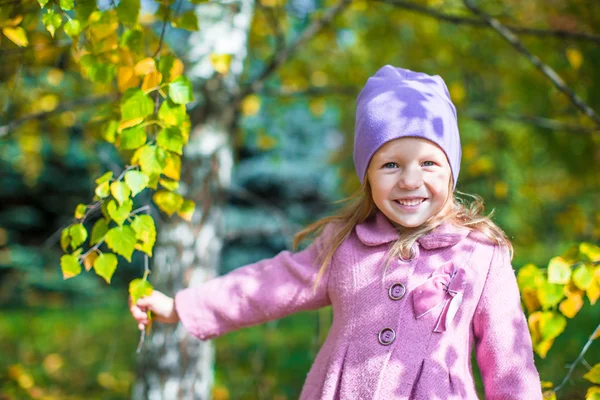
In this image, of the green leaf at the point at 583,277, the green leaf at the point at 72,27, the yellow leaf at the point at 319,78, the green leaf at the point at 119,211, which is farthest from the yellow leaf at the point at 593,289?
the yellow leaf at the point at 319,78

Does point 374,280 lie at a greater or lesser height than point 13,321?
greater

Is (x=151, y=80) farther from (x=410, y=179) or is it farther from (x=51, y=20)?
(x=410, y=179)

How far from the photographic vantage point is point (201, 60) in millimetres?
2525

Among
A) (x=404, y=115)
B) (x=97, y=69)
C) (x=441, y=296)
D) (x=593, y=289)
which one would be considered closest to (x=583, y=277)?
(x=593, y=289)

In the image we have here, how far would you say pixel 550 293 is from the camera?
64.7 inches

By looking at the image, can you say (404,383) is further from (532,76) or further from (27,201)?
(27,201)

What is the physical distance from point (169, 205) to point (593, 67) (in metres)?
2.43

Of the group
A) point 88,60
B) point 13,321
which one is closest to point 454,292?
point 88,60

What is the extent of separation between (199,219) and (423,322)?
1.29 meters

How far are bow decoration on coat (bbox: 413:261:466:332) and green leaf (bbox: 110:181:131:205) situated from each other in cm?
75

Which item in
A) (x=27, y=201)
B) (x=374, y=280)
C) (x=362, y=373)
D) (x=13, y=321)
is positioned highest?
(x=374, y=280)

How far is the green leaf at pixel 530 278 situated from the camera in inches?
65.6

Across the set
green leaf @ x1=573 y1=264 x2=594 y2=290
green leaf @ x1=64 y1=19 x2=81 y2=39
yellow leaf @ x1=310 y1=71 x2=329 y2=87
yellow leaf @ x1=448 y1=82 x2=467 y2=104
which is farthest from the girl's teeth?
yellow leaf @ x1=310 y1=71 x2=329 y2=87

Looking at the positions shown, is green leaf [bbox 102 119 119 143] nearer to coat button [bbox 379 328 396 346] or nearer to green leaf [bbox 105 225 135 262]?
green leaf [bbox 105 225 135 262]
